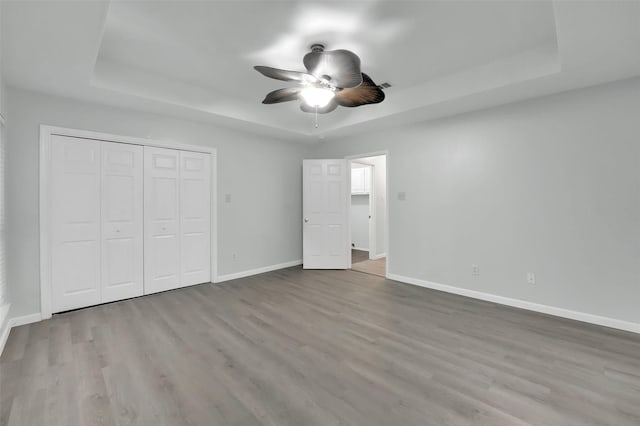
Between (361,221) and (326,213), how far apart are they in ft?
8.08

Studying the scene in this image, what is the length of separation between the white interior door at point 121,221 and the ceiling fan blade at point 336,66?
276 centimetres

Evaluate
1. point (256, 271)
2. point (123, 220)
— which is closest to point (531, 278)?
point (256, 271)

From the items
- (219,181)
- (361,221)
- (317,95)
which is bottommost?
(361,221)

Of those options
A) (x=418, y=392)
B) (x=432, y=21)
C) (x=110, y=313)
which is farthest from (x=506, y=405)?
(x=110, y=313)

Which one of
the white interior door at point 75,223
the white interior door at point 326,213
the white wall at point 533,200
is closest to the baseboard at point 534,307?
the white wall at point 533,200

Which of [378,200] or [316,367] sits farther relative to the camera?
[378,200]

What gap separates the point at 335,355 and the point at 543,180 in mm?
3006

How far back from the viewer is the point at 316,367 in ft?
7.20

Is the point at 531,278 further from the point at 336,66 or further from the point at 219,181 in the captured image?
the point at 219,181

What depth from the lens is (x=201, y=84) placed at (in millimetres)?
3652

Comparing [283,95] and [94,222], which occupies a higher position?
[283,95]

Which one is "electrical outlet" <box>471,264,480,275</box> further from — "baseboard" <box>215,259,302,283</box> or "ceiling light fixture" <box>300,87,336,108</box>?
"baseboard" <box>215,259,302,283</box>

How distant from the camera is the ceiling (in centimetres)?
209

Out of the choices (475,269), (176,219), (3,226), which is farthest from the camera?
(176,219)
